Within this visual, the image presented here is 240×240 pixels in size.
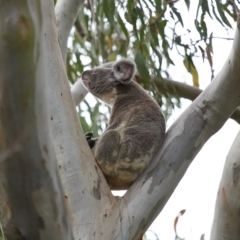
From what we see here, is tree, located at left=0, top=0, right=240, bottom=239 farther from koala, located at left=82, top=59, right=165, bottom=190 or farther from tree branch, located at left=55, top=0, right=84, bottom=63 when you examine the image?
koala, located at left=82, top=59, right=165, bottom=190

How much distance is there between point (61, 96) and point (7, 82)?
33.5 inches

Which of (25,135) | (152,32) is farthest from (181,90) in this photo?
(25,135)

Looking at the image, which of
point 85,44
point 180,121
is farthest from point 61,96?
point 85,44

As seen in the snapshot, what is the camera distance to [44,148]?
138cm

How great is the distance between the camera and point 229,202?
7.13 ft

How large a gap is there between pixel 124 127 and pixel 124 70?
439 millimetres

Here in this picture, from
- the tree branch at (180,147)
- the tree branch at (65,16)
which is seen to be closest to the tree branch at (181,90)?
the tree branch at (65,16)

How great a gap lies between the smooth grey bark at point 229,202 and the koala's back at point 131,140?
35 cm

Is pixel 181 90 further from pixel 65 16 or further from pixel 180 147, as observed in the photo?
pixel 180 147

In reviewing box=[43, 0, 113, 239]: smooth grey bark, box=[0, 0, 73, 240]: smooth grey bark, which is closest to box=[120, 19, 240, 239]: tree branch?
box=[43, 0, 113, 239]: smooth grey bark

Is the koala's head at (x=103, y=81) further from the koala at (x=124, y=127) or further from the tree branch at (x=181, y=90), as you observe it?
the tree branch at (x=181, y=90)

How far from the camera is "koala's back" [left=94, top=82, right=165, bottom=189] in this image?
2.46 m

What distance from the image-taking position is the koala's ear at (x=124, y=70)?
3.05 m

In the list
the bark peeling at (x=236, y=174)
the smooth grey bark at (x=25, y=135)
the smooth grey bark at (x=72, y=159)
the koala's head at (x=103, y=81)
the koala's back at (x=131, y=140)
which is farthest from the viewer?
the koala's head at (x=103, y=81)
